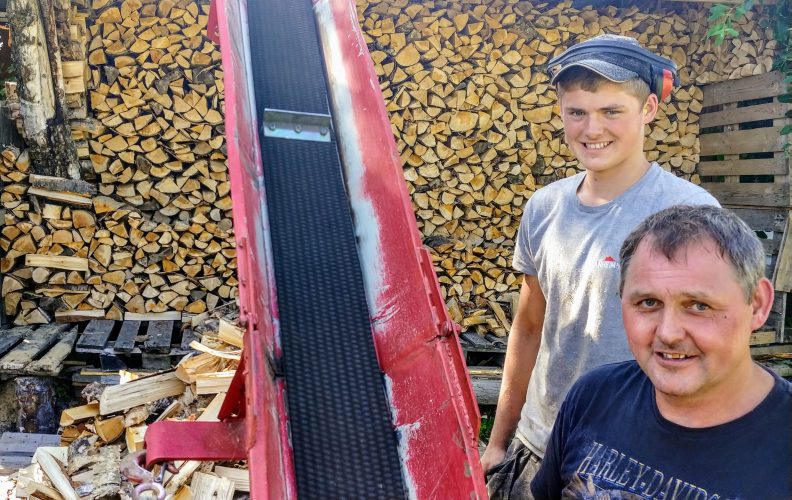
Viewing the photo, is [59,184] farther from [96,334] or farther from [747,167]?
[747,167]

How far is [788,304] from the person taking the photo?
5.29 m

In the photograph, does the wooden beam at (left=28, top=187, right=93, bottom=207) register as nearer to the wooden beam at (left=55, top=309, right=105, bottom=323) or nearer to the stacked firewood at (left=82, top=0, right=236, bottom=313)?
the stacked firewood at (left=82, top=0, right=236, bottom=313)

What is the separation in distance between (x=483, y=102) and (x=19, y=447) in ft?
12.1

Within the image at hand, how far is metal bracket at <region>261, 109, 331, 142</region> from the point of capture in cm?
297

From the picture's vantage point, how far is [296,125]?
119 inches

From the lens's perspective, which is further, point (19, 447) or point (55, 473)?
point (19, 447)

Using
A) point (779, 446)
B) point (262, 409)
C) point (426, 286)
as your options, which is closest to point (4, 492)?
point (262, 409)

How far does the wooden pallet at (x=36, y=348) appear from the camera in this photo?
157 inches

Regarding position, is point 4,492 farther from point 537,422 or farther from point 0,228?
point 537,422

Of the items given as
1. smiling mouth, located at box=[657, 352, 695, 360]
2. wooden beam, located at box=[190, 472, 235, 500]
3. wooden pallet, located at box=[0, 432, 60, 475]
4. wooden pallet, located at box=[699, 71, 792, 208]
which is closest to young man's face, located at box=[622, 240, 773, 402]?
smiling mouth, located at box=[657, 352, 695, 360]

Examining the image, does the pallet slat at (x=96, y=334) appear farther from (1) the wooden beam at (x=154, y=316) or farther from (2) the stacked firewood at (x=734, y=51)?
(2) the stacked firewood at (x=734, y=51)

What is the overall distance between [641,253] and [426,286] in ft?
3.23

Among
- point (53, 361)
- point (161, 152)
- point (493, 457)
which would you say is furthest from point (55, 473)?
point (161, 152)

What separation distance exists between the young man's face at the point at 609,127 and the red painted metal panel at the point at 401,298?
62 centimetres
